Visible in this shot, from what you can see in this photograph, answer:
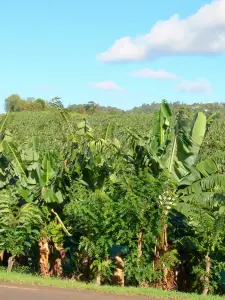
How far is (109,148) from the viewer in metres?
10.9

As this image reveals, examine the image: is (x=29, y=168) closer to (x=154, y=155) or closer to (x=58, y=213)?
(x=58, y=213)

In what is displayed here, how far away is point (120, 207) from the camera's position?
31.9 feet

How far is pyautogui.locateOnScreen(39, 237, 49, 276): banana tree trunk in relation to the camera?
11.2 metres

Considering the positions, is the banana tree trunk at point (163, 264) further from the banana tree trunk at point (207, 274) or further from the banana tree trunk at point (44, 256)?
the banana tree trunk at point (44, 256)

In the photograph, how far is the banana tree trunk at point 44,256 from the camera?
36.7 feet

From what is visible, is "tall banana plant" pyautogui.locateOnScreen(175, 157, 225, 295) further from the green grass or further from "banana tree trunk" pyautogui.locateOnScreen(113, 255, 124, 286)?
"banana tree trunk" pyautogui.locateOnScreen(113, 255, 124, 286)

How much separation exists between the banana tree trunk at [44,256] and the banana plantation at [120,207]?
0.02 metres

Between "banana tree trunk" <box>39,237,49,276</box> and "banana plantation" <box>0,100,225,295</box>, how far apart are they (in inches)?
0.9

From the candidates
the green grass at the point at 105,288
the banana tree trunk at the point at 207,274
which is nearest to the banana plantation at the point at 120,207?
the banana tree trunk at the point at 207,274

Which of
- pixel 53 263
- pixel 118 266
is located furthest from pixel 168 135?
pixel 53 263

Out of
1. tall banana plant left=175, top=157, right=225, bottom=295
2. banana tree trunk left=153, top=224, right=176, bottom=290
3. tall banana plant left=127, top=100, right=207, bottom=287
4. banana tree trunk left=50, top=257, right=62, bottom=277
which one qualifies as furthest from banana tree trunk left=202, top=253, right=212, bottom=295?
banana tree trunk left=50, top=257, right=62, bottom=277

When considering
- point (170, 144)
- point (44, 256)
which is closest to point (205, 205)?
point (170, 144)

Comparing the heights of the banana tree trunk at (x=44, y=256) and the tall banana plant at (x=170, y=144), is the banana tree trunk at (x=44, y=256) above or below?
below

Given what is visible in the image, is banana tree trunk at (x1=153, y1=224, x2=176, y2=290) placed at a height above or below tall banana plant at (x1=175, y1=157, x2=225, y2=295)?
below
